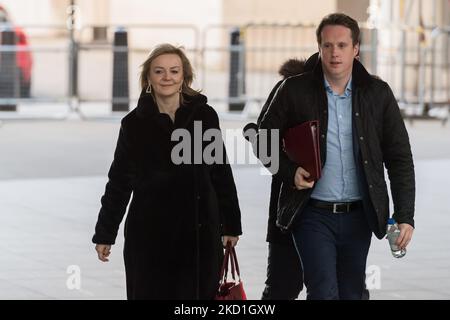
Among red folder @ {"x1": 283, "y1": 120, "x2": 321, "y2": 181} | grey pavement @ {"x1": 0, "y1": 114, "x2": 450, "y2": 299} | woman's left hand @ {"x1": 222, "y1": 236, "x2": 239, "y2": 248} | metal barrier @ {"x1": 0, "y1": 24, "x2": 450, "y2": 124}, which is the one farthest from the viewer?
metal barrier @ {"x1": 0, "y1": 24, "x2": 450, "y2": 124}

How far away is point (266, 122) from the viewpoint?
19.9ft

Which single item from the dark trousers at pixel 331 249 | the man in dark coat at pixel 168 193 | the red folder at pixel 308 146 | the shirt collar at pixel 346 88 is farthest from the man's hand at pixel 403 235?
the man in dark coat at pixel 168 193

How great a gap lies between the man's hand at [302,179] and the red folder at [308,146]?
17 mm

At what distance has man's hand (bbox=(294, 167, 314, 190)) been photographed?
19.1 feet

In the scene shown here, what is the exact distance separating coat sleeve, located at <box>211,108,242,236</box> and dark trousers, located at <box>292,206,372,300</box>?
27 centimetres

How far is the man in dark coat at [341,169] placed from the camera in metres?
5.89

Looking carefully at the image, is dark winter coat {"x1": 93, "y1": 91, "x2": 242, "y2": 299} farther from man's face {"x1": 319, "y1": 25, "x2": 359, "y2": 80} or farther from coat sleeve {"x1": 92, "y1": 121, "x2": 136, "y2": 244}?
man's face {"x1": 319, "y1": 25, "x2": 359, "y2": 80}

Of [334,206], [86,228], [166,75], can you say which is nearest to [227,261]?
[334,206]

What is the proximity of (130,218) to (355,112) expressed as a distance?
3.53ft

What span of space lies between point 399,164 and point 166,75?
1.09 meters

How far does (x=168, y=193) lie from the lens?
5.81m

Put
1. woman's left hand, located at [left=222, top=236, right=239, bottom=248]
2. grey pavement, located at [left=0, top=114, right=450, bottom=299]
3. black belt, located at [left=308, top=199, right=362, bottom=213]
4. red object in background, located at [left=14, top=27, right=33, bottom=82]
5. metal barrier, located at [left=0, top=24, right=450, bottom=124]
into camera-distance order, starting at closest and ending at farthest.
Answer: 1. black belt, located at [left=308, top=199, right=362, bottom=213]
2. woman's left hand, located at [left=222, top=236, right=239, bottom=248]
3. grey pavement, located at [left=0, top=114, right=450, bottom=299]
4. metal barrier, located at [left=0, top=24, right=450, bottom=124]
5. red object in background, located at [left=14, top=27, right=33, bottom=82]

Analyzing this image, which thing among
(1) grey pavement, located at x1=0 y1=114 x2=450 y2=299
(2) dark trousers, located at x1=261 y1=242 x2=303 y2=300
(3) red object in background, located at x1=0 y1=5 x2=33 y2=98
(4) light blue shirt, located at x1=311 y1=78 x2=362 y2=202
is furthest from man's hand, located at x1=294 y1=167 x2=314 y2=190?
(3) red object in background, located at x1=0 y1=5 x2=33 y2=98

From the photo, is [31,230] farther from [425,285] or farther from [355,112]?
[355,112]
